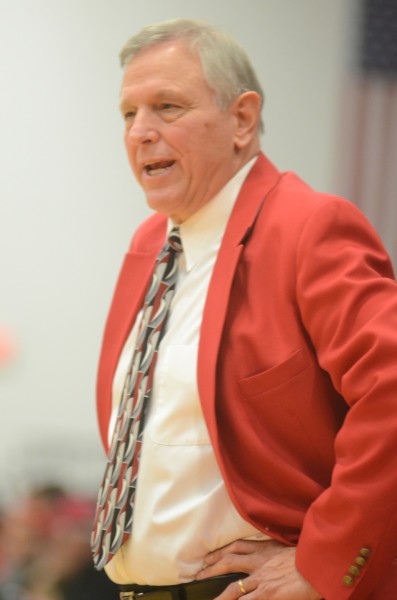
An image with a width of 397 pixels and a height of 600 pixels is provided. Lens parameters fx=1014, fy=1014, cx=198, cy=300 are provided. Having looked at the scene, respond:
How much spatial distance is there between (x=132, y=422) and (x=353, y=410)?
42cm

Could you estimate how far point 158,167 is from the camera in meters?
1.79

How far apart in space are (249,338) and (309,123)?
3.54 m

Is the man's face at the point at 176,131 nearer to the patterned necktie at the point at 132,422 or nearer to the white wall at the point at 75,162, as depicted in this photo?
the patterned necktie at the point at 132,422

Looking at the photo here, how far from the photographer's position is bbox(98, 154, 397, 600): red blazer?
1464 mm

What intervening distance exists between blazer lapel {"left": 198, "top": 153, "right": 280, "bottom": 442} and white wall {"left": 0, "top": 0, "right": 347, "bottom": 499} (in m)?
3.14

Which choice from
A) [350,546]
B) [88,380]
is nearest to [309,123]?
[88,380]

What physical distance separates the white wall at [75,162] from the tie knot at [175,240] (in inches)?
121

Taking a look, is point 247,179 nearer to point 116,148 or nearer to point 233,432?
point 233,432

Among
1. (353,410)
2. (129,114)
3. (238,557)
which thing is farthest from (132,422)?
(129,114)

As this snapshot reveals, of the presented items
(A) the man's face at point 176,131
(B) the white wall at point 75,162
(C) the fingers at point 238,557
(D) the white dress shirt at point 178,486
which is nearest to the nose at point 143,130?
(A) the man's face at point 176,131

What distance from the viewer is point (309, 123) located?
16.4ft

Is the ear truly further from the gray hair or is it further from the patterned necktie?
the patterned necktie

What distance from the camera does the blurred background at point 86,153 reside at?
4.80 metres

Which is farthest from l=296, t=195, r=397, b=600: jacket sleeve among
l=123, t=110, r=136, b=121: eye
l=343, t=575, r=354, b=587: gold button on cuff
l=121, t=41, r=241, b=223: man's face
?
l=123, t=110, r=136, b=121: eye
